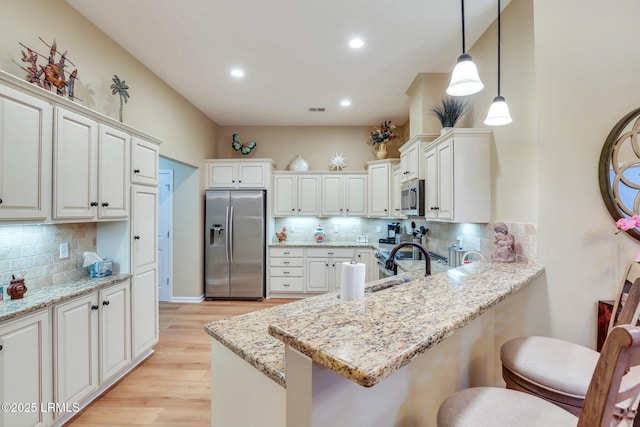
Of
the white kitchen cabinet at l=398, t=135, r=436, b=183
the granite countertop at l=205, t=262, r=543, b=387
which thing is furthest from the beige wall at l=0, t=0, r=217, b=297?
the white kitchen cabinet at l=398, t=135, r=436, b=183

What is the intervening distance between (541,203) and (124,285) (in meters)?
3.31

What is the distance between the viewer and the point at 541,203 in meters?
1.90

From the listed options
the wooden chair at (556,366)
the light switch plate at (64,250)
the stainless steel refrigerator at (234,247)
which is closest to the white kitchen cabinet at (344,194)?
the stainless steel refrigerator at (234,247)

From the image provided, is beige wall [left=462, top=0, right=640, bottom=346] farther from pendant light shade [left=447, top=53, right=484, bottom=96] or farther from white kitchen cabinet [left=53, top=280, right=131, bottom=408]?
white kitchen cabinet [left=53, top=280, right=131, bottom=408]

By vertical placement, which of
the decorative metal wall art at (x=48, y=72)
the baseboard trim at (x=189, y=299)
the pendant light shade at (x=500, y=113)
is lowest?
the baseboard trim at (x=189, y=299)

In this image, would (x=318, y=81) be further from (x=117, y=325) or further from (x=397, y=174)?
(x=117, y=325)

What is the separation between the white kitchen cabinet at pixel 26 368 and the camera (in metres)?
1.54

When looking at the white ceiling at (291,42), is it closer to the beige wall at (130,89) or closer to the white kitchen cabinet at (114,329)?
the beige wall at (130,89)

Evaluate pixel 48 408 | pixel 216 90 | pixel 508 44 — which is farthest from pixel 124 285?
pixel 508 44

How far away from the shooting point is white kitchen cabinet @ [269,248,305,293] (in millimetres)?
4840

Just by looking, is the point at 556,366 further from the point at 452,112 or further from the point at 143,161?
the point at 143,161

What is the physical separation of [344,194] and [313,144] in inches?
45.5

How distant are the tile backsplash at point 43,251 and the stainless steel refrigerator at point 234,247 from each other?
2.21 meters

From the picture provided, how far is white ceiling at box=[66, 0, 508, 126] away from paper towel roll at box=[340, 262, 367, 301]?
2135 millimetres
